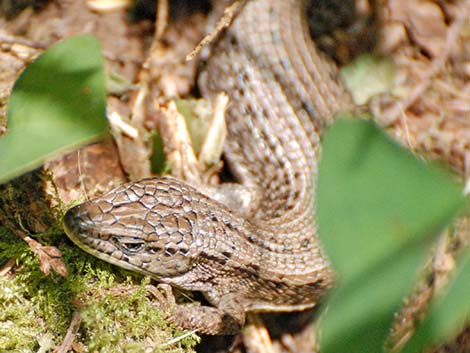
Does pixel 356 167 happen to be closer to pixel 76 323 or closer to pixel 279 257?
pixel 76 323

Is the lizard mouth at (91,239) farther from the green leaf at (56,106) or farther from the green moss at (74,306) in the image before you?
the green leaf at (56,106)

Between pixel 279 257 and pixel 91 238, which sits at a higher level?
pixel 91 238

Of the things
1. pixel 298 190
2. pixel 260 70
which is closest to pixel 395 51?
pixel 260 70

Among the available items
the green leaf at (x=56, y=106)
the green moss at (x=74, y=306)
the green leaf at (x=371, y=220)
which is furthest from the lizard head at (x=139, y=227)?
the green leaf at (x=371, y=220)

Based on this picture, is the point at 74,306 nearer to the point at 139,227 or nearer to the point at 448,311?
the point at 139,227

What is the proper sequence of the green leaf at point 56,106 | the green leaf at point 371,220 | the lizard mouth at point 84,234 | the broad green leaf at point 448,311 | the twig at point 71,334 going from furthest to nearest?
the lizard mouth at point 84,234 < the twig at point 71,334 < the green leaf at point 56,106 < the broad green leaf at point 448,311 < the green leaf at point 371,220

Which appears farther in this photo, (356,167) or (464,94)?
(464,94)

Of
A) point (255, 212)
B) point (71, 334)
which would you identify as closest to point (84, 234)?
point (71, 334)
